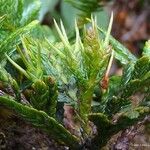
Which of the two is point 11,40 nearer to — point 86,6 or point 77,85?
point 77,85

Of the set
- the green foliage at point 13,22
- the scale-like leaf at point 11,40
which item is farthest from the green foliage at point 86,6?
the scale-like leaf at point 11,40

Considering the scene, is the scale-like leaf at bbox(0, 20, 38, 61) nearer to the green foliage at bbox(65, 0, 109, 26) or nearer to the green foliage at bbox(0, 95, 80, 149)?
the green foliage at bbox(0, 95, 80, 149)

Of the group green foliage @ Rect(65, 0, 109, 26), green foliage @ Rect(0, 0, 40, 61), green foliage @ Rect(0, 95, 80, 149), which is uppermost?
green foliage @ Rect(0, 0, 40, 61)

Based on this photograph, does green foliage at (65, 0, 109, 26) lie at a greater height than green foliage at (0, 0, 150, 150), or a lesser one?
lesser

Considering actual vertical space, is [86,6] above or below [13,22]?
below

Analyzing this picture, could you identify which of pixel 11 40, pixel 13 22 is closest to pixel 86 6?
pixel 13 22

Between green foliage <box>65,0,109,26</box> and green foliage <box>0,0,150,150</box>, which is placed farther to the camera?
green foliage <box>65,0,109,26</box>

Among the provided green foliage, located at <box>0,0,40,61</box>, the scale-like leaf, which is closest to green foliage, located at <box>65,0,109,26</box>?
green foliage, located at <box>0,0,40,61</box>

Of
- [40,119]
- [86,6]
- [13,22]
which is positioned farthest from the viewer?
[86,6]

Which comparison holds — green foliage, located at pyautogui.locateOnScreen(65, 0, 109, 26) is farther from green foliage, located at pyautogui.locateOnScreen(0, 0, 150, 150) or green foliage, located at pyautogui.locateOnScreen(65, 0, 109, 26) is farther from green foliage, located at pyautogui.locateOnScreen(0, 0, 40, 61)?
green foliage, located at pyautogui.locateOnScreen(0, 0, 150, 150)

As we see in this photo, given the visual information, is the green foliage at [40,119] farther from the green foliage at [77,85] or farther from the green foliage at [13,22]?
the green foliage at [13,22]

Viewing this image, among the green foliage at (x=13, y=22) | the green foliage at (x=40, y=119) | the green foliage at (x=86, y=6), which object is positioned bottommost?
the green foliage at (x=86, y=6)
